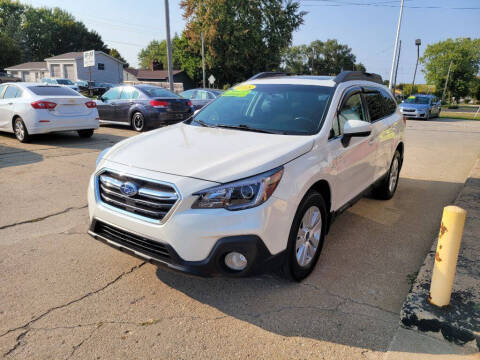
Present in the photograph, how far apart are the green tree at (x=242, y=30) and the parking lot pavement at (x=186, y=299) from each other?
41811mm

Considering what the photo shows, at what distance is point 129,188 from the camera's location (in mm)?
2807

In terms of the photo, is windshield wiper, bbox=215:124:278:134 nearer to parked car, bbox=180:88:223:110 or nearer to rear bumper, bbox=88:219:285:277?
rear bumper, bbox=88:219:285:277

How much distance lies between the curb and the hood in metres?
1.44

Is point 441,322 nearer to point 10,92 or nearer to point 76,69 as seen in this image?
point 10,92

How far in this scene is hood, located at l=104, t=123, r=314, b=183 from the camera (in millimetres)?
2711

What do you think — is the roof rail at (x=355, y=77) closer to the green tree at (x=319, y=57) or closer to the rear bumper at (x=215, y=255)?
the rear bumper at (x=215, y=255)

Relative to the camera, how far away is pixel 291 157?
9.59 feet

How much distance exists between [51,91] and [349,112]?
7.98 metres

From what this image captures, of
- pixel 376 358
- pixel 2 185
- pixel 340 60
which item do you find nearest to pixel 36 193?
pixel 2 185

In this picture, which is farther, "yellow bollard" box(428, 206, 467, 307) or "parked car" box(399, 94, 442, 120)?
"parked car" box(399, 94, 442, 120)

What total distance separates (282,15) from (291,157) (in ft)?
150

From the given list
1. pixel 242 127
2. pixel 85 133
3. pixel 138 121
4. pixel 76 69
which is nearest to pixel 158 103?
pixel 138 121

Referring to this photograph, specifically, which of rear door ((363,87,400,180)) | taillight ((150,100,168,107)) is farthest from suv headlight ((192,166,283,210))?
taillight ((150,100,168,107))

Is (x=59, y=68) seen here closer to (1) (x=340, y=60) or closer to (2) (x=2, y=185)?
(2) (x=2, y=185)
